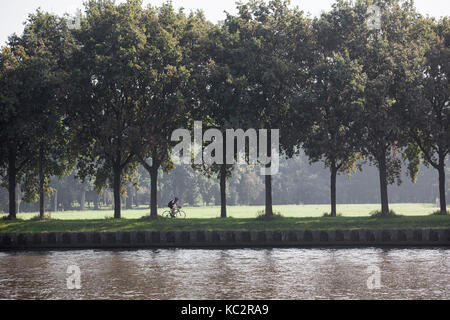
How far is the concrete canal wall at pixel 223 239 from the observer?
1528 inches

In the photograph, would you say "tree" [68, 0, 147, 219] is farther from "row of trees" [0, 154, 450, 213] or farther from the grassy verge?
"row of trees" [0, 154, 450, 213]

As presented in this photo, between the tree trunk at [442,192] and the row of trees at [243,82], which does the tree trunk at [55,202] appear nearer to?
the row of trees at [243,82]

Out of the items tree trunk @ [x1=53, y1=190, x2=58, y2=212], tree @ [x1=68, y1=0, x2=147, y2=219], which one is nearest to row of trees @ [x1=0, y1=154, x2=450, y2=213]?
tree trunk @ [x1=53, y1=190, x2=58, y2=212]

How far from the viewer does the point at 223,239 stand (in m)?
40.1

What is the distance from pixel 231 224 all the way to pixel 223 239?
378cm

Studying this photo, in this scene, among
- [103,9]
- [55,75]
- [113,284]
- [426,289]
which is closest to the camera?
[426,289]

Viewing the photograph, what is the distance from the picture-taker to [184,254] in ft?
116

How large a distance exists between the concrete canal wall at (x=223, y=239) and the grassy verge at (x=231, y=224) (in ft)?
4.38

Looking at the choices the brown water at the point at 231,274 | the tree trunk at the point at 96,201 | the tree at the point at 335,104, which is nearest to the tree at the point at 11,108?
the brown water at the point at 231,274

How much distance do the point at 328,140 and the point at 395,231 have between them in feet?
29.5

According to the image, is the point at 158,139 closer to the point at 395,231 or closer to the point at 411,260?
the point at 395,231

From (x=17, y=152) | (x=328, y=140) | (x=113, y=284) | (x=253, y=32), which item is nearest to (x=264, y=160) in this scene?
(x=328, y=140)

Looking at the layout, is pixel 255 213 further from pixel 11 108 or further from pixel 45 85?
pixel 11 108

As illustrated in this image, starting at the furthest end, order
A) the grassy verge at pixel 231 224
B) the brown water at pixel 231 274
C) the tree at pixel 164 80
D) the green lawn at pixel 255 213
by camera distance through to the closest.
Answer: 1. the green lawn at pixel 255 213
2. the tree at pixel 164 80
3. the grassy verge at pixel 231 224
4. the brown water at pixel 231 274
